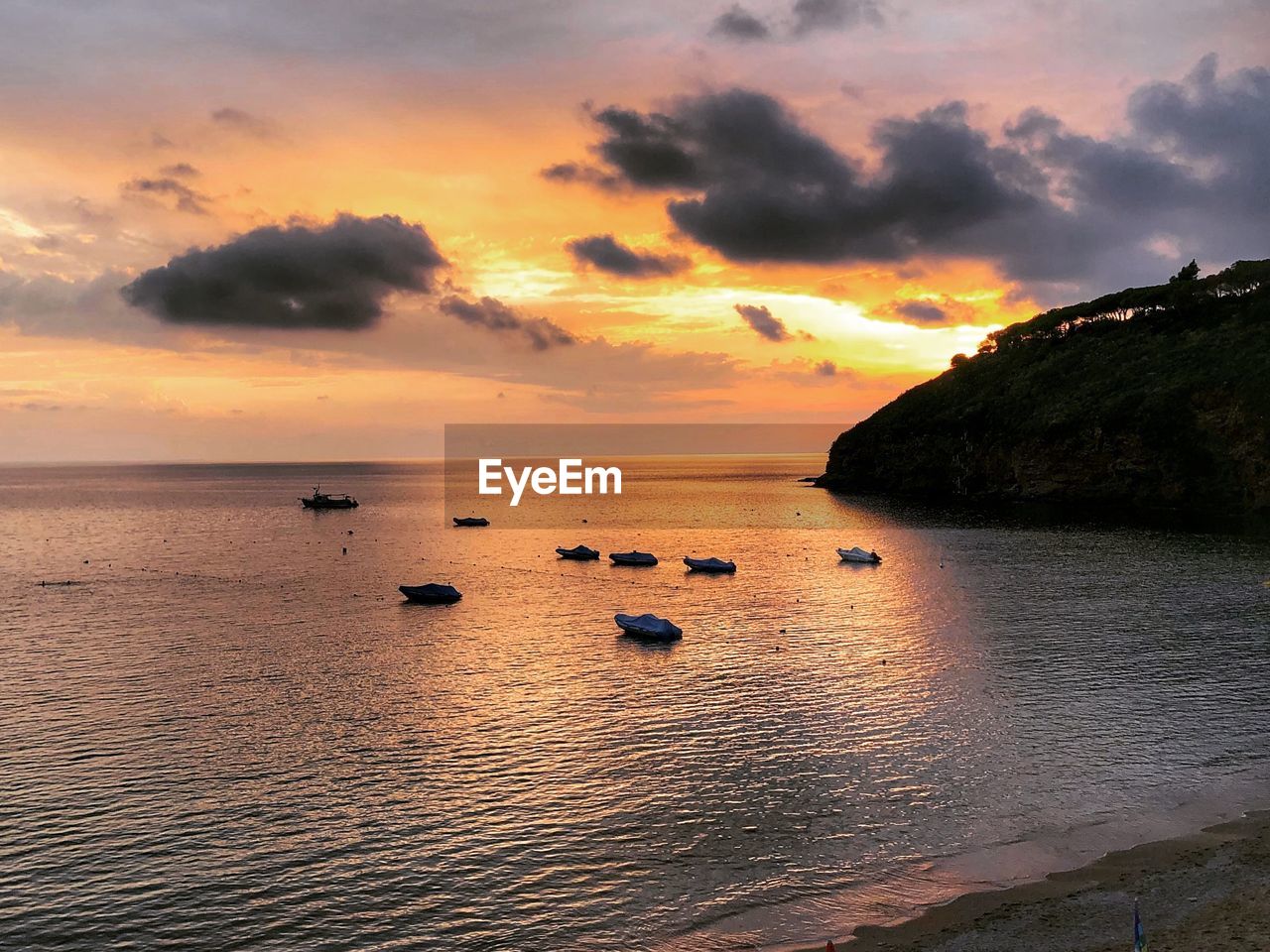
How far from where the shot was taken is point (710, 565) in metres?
111

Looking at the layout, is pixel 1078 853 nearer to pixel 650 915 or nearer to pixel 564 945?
pixel 650 915

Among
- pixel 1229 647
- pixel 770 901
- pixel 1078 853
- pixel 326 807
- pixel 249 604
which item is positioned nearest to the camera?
pixel 770 901

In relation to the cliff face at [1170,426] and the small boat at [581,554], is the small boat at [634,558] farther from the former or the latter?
the cliff face at [1170,426]

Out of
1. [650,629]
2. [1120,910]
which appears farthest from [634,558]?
[1120,910]

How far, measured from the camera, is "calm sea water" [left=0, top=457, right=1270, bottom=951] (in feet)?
95.2

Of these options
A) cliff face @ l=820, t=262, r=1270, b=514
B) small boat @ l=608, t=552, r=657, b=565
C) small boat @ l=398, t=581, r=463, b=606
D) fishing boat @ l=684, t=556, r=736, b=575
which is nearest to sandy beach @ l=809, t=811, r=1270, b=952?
small boat @ l=398, t=581, r=463, b=606

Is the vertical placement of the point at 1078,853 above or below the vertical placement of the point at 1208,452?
below

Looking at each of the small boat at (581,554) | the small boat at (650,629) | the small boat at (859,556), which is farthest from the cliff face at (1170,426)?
the small boat at (650,629)

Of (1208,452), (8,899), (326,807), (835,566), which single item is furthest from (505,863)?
(1208,452)

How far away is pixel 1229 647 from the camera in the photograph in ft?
205

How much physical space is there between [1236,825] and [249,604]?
271ft

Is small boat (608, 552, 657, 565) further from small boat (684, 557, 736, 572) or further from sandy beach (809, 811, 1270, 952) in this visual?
sandy beach (809, 811, 1270, 952)

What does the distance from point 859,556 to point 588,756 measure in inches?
3125

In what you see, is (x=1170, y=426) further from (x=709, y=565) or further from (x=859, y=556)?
(x=709, y=565)
